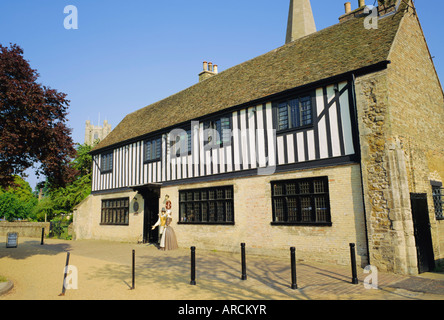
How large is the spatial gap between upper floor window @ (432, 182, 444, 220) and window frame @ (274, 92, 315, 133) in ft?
16.4

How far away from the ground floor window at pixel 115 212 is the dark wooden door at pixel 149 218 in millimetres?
1826

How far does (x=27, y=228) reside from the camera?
2564 centimetres

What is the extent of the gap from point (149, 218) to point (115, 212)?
3.43 metres

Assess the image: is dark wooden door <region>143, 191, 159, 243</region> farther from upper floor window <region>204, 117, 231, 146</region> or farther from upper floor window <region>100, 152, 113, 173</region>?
upper floor window <region>204, 117, 231, 146</region>

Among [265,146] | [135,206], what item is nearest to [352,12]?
[265,146]

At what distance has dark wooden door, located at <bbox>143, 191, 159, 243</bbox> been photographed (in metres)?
17.0

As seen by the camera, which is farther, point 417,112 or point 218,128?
point 218,128

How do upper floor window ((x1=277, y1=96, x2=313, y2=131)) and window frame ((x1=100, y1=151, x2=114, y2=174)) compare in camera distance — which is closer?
upper floor window ((x1=277, y1=96, x2=313, y2=131))

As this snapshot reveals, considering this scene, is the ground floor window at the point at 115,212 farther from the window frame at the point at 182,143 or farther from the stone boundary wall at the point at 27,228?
the stone boundary wall at the point at 27,228

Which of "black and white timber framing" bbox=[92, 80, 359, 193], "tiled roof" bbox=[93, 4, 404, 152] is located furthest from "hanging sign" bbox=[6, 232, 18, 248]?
"tiled roof" bbox=[93, 4, 404, 152]

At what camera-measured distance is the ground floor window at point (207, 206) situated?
12.9 m

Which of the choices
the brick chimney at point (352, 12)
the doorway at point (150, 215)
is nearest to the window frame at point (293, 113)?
the brick chimney at point (352, 12)

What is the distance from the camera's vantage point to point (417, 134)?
405 inches

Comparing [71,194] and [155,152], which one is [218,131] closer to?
[155,152]
